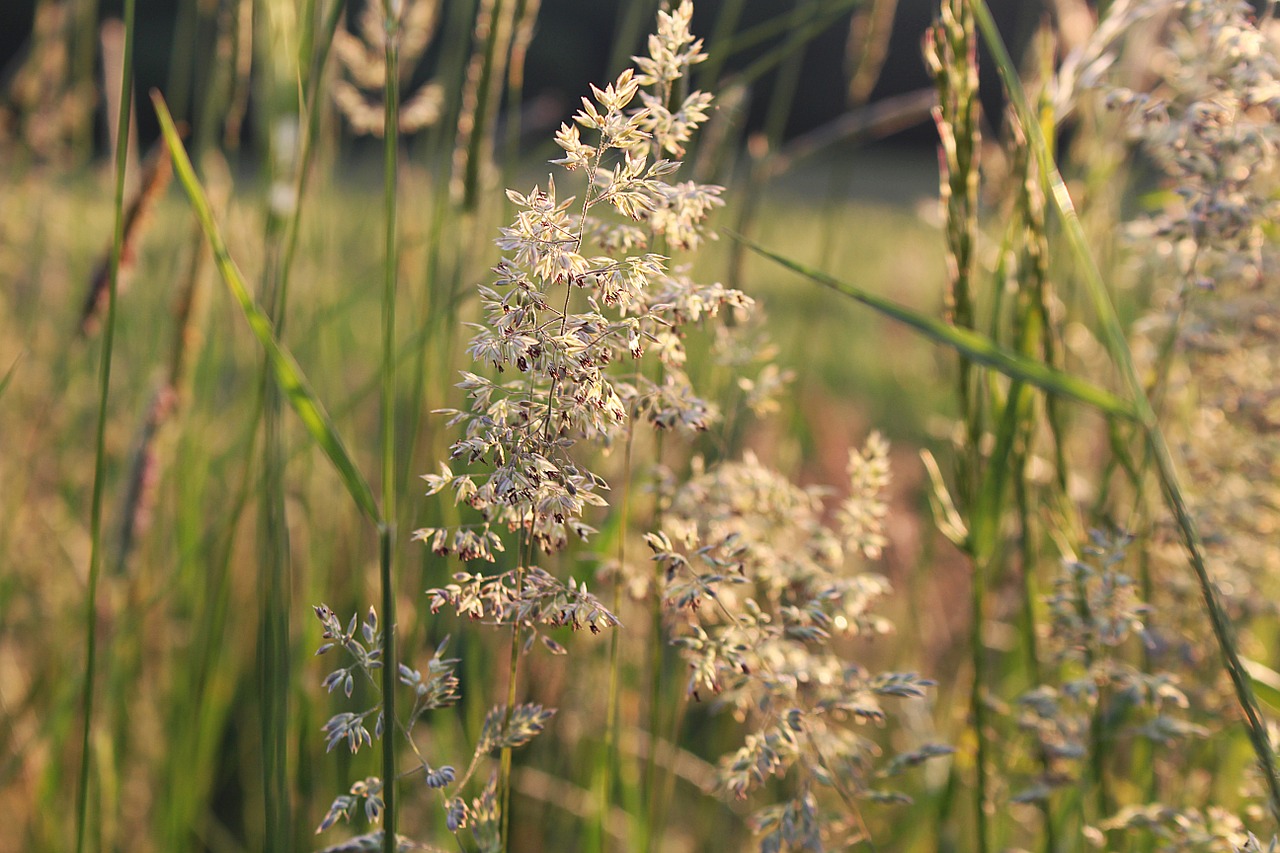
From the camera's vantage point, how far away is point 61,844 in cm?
70

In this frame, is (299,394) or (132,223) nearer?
(299,394)

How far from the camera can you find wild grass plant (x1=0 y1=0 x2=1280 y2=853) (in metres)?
0.37

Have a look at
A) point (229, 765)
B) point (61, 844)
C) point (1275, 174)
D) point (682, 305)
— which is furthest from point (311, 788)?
point (1275, 174)

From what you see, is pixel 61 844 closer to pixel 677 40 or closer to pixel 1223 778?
pixel 677 40

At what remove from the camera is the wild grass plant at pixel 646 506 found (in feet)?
1.23

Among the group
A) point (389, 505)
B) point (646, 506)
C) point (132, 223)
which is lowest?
point (646, 506)

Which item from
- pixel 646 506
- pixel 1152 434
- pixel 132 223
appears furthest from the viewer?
pixel 646 506

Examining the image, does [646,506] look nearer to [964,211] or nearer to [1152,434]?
[964,211]

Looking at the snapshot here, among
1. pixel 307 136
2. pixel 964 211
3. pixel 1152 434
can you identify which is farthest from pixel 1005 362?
pixel 307 136

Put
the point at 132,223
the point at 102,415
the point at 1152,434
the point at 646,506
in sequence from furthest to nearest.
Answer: the point at 646,506 < the point at 132,223 < the point at 102,415 < the point at 1152,434

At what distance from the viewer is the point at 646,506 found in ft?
3.13

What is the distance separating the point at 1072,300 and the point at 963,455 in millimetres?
467

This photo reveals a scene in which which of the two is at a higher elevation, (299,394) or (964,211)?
(964,211)

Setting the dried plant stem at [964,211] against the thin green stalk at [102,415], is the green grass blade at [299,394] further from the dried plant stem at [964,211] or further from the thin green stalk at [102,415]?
the dried plant stem at [964,211]
